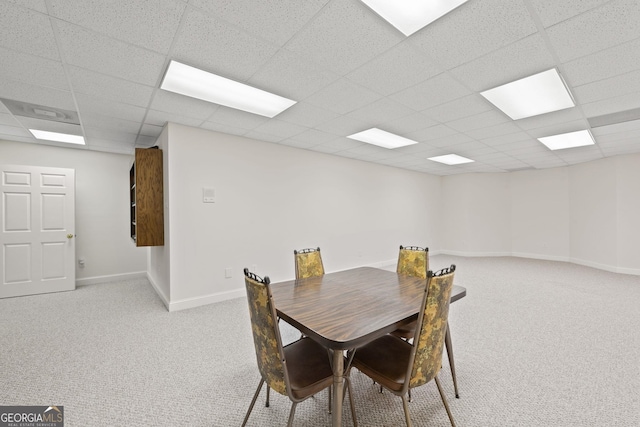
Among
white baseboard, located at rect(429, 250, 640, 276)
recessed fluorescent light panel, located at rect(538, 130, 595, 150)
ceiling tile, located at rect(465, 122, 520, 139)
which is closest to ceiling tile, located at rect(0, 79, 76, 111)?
ceiling tile, located at rect(465, 122, 520, 139)

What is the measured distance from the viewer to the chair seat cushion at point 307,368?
1395 millimetres

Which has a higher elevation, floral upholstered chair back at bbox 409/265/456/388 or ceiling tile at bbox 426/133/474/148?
ceiling tile at bbox 426/133/474/148

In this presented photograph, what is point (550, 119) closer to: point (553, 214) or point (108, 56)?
point (108, 56)

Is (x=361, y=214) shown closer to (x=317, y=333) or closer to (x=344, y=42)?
(x=344, y=42)

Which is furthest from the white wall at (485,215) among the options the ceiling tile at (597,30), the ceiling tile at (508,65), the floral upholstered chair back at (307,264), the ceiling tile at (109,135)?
the ceiling tile at (109,135)

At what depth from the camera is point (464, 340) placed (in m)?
2.74

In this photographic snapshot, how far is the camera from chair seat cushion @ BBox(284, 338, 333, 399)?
4.58 feet

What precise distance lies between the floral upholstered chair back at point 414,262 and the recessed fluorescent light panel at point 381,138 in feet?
6.07

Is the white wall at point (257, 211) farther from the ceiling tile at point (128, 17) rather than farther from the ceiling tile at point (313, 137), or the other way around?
the ceiling tile at point (128, 17)

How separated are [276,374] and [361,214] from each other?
15.6 feet

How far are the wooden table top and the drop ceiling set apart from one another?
70.4 inches

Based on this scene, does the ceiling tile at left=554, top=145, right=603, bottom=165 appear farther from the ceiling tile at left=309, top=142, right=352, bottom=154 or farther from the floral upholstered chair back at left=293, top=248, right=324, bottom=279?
the floral upholstered chair back at left=293, top=248, right=324, bottom=279

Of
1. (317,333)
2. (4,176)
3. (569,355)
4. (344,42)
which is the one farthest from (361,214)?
(4,176)

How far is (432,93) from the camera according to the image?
8.57 feet
